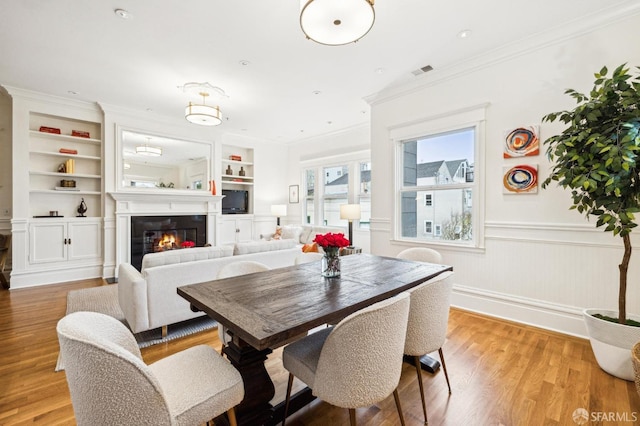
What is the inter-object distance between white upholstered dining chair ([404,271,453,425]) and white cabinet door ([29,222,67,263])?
219 inches

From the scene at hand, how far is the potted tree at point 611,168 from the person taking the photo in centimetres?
184

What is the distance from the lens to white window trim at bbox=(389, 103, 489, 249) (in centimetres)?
323

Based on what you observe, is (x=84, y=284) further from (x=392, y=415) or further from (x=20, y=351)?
(x=392, y=415)

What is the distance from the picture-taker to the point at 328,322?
1298 mm

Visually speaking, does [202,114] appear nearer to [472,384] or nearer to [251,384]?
[251,384]

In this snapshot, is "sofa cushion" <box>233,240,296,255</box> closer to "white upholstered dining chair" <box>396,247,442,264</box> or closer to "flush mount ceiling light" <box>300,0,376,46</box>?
"white upholstered dining chair" <box>396,247,442,264</box>

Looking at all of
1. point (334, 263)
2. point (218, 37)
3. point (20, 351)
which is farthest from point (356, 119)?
point (20, 351)

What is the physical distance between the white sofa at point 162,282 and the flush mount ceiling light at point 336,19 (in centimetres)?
223

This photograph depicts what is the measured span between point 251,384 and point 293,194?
6.01 meters

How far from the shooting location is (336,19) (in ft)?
6.01

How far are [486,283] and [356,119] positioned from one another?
365 cm

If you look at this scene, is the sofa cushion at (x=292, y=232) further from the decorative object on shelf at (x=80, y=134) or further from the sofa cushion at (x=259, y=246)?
the decorative object on shelf at (x=80, y=134)

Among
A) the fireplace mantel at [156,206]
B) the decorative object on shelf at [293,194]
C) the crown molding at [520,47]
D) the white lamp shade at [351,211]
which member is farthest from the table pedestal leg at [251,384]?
the decorative object on shelf at [293,194]

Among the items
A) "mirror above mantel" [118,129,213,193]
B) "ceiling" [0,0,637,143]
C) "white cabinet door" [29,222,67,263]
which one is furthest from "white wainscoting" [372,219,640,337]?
"white cabinet door" [29,222,67,263]
